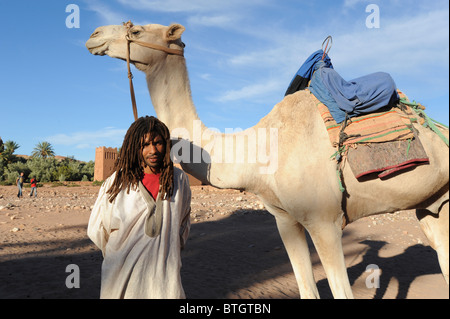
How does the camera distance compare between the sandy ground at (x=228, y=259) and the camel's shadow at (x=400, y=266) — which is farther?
the camel's shadow at (x=400, y=266)

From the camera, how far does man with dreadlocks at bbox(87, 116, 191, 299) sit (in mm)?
2445

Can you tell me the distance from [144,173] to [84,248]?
586 centimetres

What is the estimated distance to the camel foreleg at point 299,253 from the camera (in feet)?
12.0

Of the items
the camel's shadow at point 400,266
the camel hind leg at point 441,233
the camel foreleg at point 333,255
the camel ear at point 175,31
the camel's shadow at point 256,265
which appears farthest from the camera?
the camel's shadow at point 400,266

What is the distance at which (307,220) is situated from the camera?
10.6ft

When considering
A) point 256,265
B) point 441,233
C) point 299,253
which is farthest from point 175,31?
point 256,265

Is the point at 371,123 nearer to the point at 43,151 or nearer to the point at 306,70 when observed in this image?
the point at 306,70

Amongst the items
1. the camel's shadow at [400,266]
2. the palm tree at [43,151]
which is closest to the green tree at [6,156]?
the palm tree at [43,151]

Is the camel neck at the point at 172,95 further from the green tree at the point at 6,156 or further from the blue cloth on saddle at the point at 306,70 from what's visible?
the green tree at the point at 6,156

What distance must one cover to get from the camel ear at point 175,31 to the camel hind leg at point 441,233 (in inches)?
129

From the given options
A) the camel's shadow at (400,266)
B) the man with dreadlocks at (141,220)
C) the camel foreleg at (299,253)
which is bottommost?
the camel's shadow at (400,266)

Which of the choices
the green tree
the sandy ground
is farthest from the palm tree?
the sandy ground

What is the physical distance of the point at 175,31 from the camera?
370 centimetres

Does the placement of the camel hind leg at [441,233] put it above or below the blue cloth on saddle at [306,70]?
below
